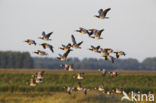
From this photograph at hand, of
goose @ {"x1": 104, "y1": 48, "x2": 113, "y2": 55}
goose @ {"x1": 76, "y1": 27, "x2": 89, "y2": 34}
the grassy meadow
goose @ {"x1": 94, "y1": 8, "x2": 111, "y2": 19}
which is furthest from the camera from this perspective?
the grassy meadow

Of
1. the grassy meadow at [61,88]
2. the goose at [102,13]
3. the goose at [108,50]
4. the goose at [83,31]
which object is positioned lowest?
the grassy meadow at [61,88]

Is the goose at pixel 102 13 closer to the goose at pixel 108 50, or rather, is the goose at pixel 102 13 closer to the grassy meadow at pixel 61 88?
the goose at pixel 108 50

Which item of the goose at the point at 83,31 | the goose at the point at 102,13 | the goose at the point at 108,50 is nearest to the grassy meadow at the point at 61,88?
the goose at the point at 108,50

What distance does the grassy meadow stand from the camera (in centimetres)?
3528

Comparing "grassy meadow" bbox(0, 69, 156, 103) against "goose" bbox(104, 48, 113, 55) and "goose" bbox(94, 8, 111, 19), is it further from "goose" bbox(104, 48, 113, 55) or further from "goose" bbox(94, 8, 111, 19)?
"goose" bbox(94, 8, 111, 19)

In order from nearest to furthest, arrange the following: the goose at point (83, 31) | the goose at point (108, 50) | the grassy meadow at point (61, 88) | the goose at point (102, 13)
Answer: the goose at point (102, 13)
the goose at point (83, 31)
the goose at point (108, 50)
the grassy meadow at point (61, 88)

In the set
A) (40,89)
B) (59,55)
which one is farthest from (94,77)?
(59,55)

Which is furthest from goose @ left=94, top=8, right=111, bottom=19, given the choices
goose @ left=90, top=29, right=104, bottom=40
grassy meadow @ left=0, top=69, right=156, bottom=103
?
grassy meadow @ left=0, top=69, right=156, bottom=103

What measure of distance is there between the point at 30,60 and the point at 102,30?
106 m

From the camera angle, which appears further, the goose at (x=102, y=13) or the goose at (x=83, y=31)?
the goose at (x=83, y=31)

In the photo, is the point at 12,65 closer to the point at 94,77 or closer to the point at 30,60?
the point at 30,60

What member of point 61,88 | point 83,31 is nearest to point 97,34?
point 83,31

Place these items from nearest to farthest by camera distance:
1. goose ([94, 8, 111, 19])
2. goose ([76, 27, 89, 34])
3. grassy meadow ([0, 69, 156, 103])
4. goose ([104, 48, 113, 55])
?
goose ([94, 8, 111, 19]) → goose ([76, 27, 89, 34]) → goose ([104, 48, 113, 55]) → grassy meadow ([0, 69, 156, 103])

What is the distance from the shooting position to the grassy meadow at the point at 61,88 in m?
35.3
